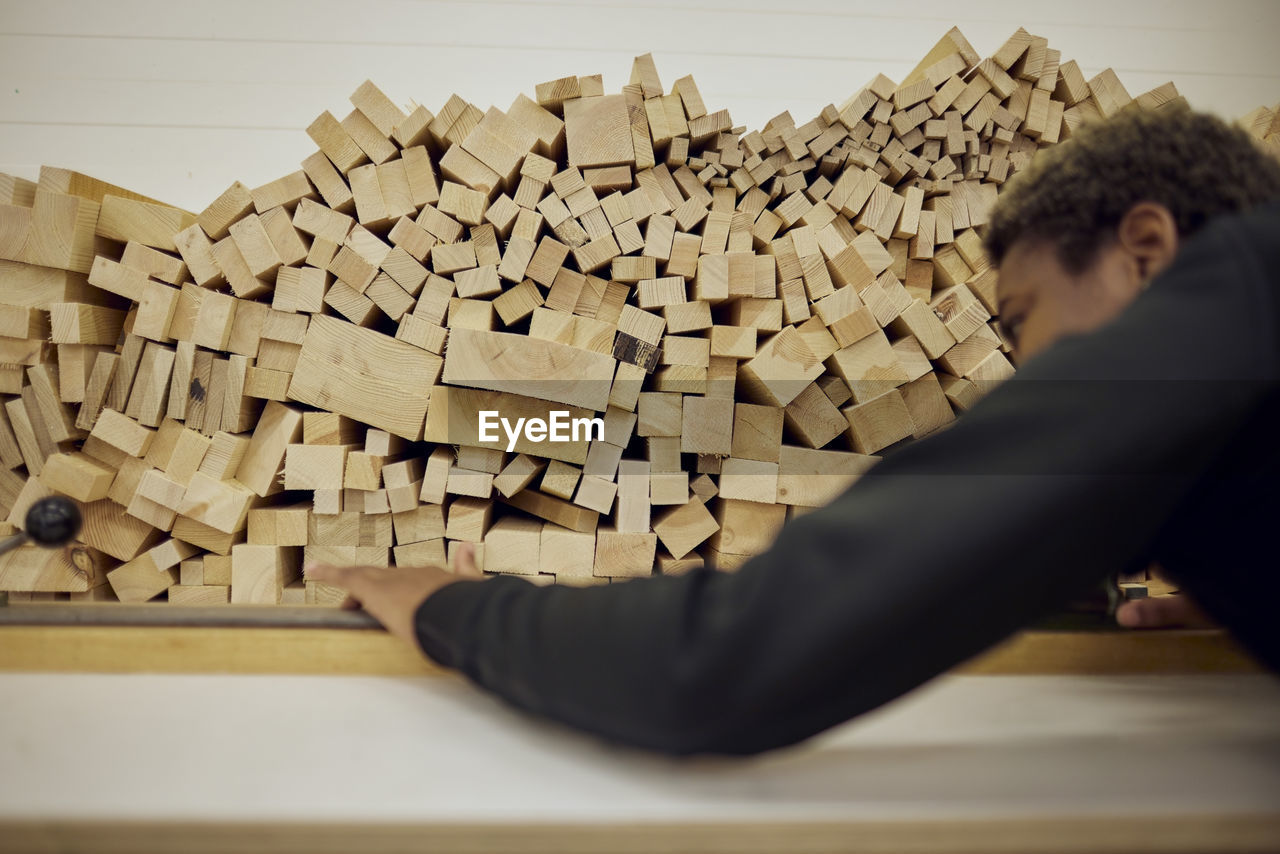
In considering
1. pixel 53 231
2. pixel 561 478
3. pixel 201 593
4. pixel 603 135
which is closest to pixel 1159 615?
pixel 561 478

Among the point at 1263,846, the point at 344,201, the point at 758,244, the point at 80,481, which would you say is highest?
the point at 344,201

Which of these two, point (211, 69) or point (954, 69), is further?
point (211, 69)

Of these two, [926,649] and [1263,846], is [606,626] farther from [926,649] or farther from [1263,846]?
[1263,846]

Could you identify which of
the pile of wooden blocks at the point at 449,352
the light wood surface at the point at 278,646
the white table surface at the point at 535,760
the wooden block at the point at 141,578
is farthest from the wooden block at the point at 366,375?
the white table surface at the point at 535,760

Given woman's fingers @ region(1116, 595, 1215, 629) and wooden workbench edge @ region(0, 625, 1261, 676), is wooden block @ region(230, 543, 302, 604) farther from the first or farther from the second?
woman's fingers @ region(1116, 595, 1215, 629)

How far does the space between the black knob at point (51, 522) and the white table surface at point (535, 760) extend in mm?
204

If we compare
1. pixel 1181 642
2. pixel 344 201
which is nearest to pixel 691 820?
pixel 1181 642

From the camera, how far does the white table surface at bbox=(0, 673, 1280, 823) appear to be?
377 millimetres

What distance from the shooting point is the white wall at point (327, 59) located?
2.09 m

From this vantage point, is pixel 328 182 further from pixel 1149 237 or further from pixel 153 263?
pixel 1149 237

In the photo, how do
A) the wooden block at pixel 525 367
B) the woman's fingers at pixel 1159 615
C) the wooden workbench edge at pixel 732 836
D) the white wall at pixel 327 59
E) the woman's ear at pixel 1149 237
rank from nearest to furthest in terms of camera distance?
the wooden workbench edge at pixel 732 836 < the woman's ear at pixel 1149 237 < the woman's fingers at pixel 1159 615 < the wooden block at pixel 525 367 < the white wall at pixel 327 59

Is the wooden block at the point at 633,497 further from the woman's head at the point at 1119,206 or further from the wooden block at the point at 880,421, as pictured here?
the woman's head at the point at 1119,206

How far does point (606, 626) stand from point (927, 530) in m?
0.21

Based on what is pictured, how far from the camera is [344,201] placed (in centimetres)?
149
